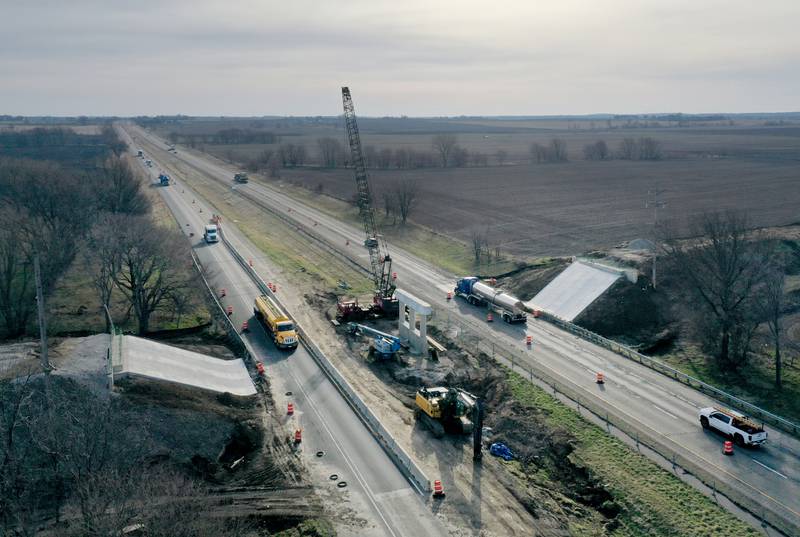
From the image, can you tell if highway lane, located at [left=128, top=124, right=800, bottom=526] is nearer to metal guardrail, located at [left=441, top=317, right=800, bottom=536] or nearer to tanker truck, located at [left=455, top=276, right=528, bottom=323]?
metal guardrail, located at [left=441, top=317, right=800, bottom=536]

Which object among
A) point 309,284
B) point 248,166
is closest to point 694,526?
point 309,284

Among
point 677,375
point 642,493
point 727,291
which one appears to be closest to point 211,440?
point 642,493

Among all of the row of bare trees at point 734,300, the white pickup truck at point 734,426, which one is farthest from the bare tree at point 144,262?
the row of bare trees at point 734,300

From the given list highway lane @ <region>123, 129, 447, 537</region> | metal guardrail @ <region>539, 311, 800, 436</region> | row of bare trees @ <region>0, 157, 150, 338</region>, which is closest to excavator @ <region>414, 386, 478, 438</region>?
highway lane @ <region>123, 129, 447, 537</region>

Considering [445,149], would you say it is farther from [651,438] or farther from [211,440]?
[211,440]

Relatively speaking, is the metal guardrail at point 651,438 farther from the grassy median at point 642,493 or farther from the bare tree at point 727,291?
the bare tree at point 727,291

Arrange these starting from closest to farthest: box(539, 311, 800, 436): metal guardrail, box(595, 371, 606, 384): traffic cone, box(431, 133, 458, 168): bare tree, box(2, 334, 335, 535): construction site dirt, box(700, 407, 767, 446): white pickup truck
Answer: box(2, 334, 335, 535): construction site dirt, box(700, 407, 767, 446): white pickup truck, box(539, 311, 800, 436): metal guardrail, box(595, 371, 606, 384): traffic cone, box(431, 133, 458, 168): bare tree

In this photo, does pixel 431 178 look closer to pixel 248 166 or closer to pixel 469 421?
pixel 248 166
